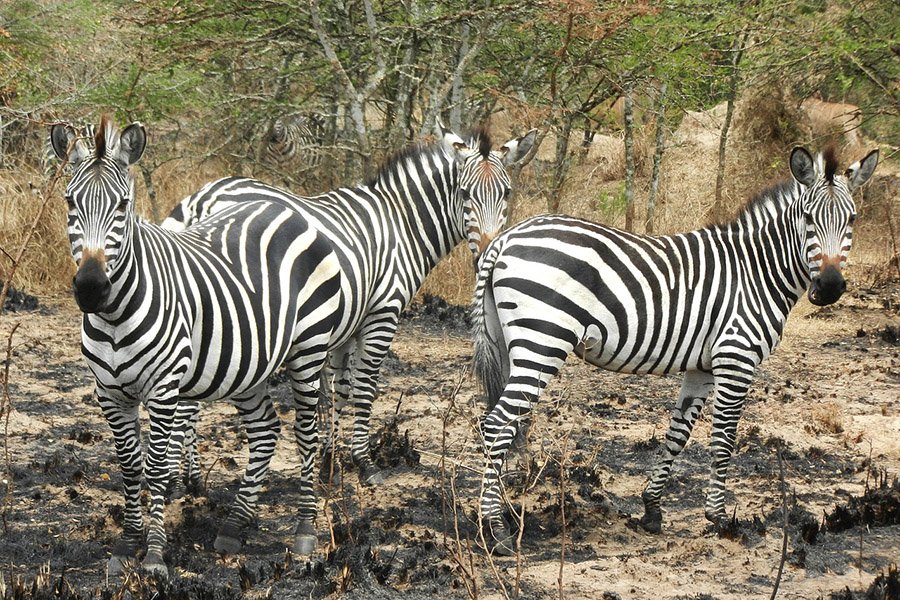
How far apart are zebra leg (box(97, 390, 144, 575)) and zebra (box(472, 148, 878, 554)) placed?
1.89 m

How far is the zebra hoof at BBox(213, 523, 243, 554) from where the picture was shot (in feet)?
18.2

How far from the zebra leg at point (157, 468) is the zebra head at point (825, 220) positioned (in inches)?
152

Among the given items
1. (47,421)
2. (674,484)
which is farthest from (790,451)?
(47,421)

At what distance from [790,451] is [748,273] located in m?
2.13

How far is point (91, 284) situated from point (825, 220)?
4.26 m

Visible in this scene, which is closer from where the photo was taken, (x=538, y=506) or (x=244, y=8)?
(x=538, y=506)

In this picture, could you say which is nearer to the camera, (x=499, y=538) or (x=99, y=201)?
(x=99, y=201)

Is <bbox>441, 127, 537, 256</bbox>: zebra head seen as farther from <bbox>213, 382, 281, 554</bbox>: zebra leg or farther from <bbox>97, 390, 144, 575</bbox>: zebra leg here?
<bbox>97, 390, 144, 575</bbox>: zebra leg

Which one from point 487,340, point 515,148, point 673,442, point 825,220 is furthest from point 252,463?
point 825,220

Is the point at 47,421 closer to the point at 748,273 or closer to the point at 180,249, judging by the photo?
the point at 180,249

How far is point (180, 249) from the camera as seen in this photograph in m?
5.14

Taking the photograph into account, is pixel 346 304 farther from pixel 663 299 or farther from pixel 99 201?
pixel 99 201

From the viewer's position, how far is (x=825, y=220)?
5965mm

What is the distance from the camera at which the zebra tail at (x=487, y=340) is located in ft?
19.4
